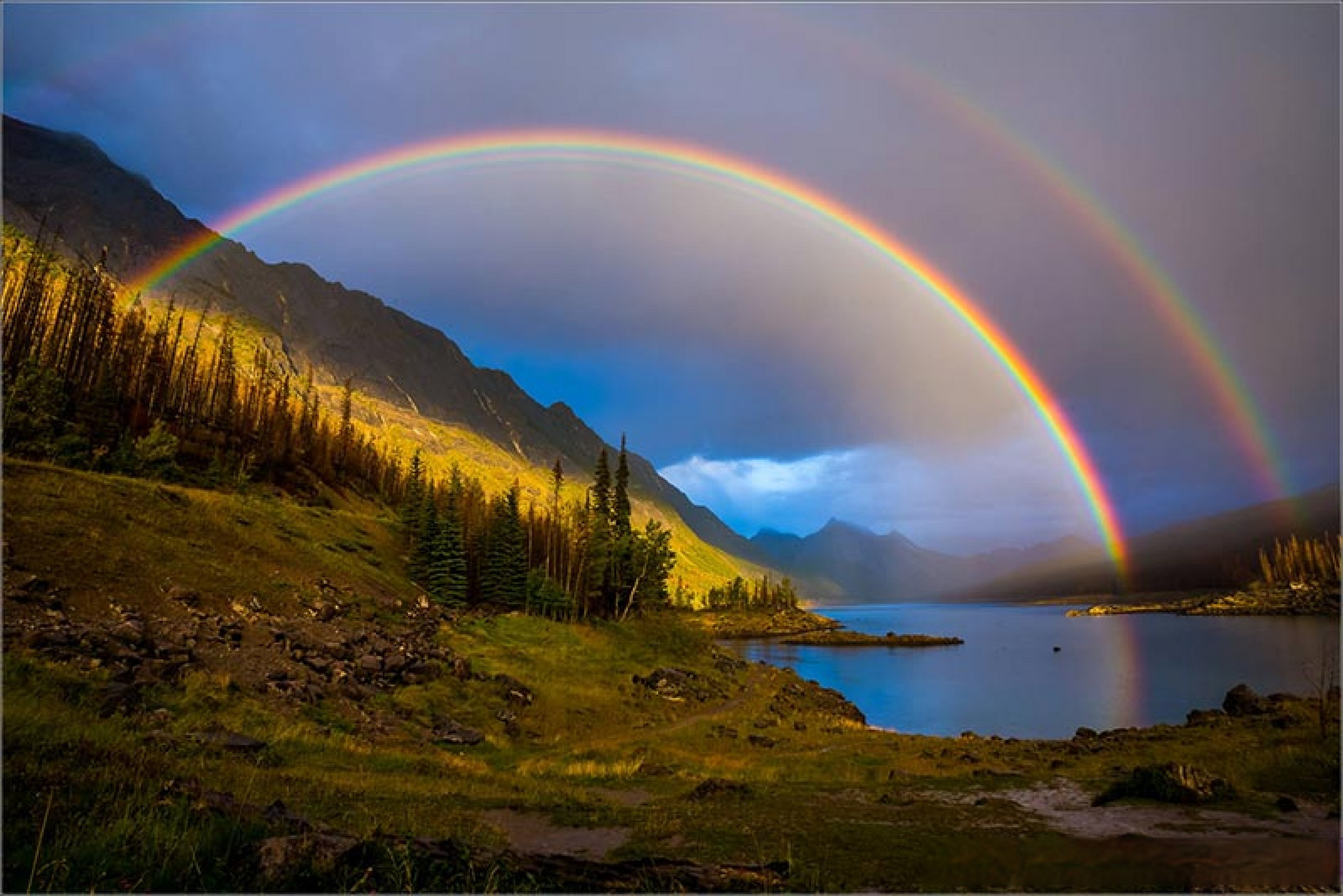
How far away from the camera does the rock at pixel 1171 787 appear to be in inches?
724

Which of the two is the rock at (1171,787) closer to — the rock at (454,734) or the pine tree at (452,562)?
the rock at (454,734)

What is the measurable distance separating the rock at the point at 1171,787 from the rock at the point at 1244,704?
111 ft

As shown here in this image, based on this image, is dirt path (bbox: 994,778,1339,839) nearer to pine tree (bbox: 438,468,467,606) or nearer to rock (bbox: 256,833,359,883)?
rock (bbox: 256,833,359,883)

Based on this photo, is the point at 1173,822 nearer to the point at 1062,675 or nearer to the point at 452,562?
the point at 452,562

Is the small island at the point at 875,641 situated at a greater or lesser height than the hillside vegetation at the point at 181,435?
lesser

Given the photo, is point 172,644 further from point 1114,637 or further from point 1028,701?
point 1114,637

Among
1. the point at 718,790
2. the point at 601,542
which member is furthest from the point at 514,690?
the point at 601,542

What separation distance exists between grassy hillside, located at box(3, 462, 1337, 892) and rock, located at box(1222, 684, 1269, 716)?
142 inches

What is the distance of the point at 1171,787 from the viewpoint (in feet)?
61.4

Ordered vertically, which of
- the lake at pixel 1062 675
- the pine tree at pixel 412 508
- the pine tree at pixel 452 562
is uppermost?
the pine tree at pixel 412 508

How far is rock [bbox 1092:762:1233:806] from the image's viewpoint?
18391 mm

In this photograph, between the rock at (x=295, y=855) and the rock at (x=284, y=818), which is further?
the rock at (x=284, y=818)

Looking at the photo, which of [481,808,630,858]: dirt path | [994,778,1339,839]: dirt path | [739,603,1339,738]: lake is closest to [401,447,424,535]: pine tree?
[739,603,1339,738]: lake

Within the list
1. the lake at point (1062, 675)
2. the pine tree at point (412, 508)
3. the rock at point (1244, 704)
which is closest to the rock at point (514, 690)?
the lake at point (1062, 675)
